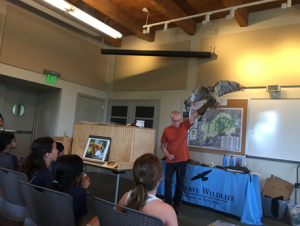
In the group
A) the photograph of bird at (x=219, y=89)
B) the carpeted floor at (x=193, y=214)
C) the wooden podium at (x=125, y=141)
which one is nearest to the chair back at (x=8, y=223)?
the carpeted floor at (x=193, y=214)

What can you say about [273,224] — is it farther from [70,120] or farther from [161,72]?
[70,120]

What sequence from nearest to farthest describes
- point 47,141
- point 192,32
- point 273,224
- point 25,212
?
point 25,212, point 47,141, point 273,224, point 192,32

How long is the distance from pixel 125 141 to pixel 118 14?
2968 mm

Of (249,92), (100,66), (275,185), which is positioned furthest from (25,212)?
(100,66)

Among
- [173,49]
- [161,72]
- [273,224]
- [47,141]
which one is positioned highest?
[173,49]

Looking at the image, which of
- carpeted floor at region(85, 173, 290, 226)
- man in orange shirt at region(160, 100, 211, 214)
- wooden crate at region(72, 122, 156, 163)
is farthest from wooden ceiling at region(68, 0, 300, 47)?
carpeted floor at region(85, 173, 290, 226)

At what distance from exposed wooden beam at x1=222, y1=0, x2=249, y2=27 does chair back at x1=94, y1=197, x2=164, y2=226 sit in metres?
3.95

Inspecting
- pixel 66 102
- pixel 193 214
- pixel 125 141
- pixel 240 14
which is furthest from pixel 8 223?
pixel 240 14

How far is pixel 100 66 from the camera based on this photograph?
634 cm

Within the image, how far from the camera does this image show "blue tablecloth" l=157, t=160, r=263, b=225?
3.26 metres

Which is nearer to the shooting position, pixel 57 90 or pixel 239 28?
pixel 239 28

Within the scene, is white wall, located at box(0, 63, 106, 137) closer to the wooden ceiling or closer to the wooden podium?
the wooden ceiling

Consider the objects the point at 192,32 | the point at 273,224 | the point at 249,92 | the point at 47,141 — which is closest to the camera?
the point at 47,141

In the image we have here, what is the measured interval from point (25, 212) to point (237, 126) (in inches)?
148
